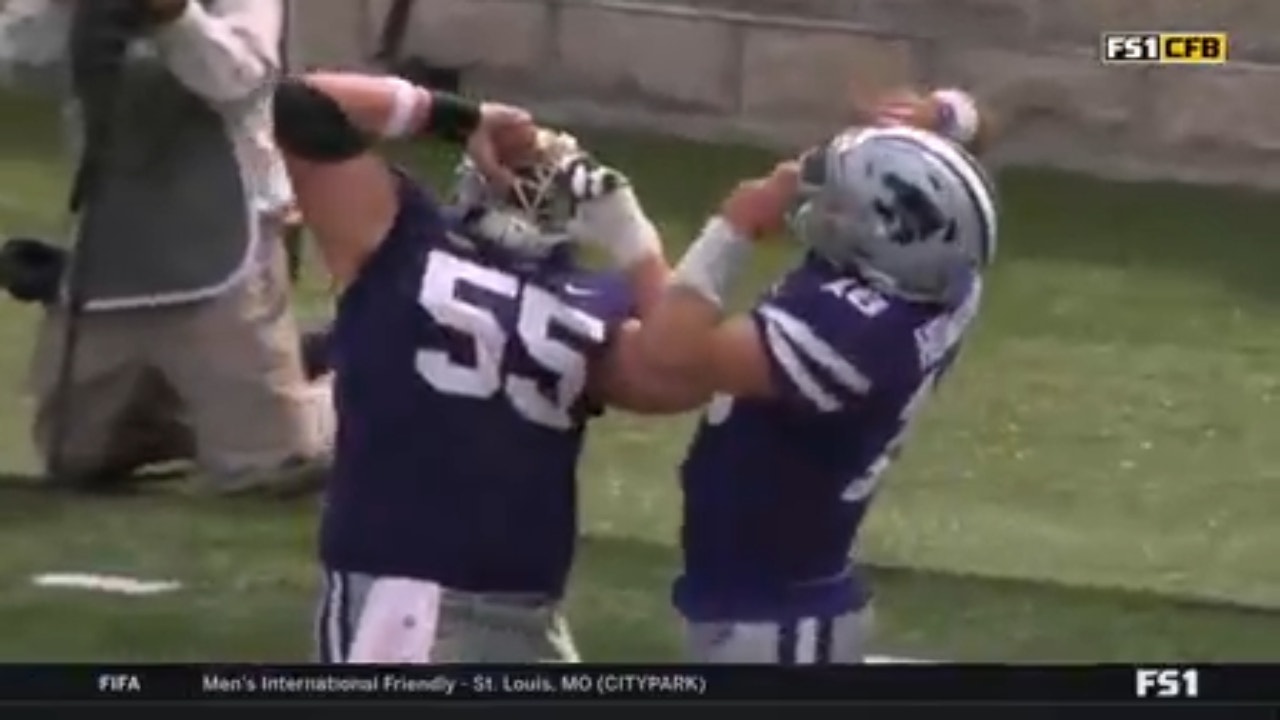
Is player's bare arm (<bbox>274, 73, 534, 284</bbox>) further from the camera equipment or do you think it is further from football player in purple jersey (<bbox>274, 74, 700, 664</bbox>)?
the camera equipment

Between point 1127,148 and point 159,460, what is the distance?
1097 millimetres

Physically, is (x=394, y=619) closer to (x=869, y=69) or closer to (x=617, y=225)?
(x=617, y=225)

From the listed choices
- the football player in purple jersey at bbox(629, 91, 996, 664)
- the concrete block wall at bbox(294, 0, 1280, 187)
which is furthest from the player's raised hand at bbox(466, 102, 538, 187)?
the concrete block wall at bbox(294, 0, 1280, 187)

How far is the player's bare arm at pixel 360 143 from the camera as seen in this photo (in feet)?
6.95

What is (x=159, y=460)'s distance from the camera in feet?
10.5

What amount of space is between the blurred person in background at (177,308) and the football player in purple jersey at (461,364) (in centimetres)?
91

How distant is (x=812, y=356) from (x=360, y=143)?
0.88ft

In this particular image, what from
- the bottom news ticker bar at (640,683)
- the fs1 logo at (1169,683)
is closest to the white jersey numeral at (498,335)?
the bottom news ticker bar at (640,683)

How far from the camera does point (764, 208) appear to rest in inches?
82.0

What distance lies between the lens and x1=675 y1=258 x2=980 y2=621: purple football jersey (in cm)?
208

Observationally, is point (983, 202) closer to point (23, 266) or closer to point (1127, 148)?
point (23, 266)

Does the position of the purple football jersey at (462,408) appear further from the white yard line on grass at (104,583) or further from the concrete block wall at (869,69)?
the concrete block wall at (869,69)

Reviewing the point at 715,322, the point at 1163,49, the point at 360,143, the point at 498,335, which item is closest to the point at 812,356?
the point at 715,322

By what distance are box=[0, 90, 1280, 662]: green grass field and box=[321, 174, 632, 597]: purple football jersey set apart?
0.63ft
